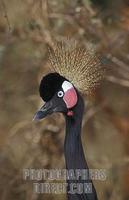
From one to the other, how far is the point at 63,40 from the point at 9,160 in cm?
87

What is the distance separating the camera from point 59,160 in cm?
396

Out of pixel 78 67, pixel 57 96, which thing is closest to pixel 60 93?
pixel 57 96

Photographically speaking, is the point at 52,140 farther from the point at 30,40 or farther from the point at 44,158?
the point at 30,40

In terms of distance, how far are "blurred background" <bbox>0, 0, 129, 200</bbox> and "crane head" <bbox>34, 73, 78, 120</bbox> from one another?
0.91 m

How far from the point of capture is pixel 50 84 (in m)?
2.76

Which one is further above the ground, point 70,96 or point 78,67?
point 78,67

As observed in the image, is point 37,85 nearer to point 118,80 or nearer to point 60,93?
point 118,80

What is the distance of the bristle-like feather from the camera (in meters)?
2.95

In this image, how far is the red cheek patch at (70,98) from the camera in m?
2.79

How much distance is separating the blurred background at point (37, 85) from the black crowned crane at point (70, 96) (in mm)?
690

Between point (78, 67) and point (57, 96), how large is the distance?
0.83 feet

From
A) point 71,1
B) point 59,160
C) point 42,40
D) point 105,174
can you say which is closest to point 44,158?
point 59,160

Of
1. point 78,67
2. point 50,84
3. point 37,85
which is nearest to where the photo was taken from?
point 50,84

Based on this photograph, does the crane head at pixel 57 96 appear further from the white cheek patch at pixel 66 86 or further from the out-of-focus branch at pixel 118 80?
the out-of-focus branch at pixel 118 80
